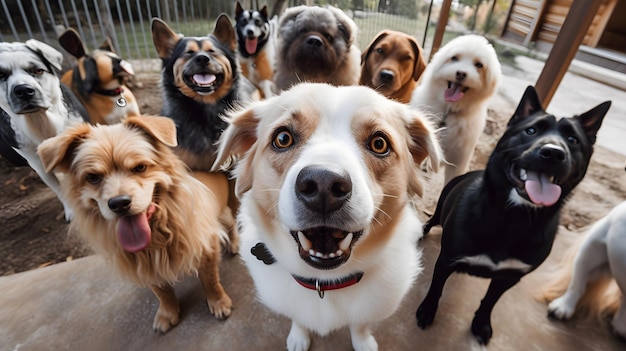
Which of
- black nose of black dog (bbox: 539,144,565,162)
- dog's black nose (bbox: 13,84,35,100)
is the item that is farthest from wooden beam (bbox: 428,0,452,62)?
dog's black nose (bbox: 13,84,35,100)

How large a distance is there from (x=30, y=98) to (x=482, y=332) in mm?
3945

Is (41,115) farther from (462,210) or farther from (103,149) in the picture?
(462,210)

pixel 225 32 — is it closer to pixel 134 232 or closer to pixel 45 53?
pixel 45 53

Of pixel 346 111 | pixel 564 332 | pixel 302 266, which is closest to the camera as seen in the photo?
pixel 346 111

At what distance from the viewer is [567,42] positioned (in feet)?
9.21

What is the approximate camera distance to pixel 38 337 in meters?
2.03

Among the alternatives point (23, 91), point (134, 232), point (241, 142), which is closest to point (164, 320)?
point (134, 232)

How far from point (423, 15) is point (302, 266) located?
24.6 ft

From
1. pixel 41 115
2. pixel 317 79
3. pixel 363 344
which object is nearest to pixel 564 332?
pixel 363 344

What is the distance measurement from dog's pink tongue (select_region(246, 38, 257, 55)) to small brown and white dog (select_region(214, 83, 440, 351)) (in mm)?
3939

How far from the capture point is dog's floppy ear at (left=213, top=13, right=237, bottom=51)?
9.97 feet

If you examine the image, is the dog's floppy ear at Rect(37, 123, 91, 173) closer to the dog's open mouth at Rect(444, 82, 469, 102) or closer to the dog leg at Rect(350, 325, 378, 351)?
the dog leg at Rect(350, 325, 378, 351)

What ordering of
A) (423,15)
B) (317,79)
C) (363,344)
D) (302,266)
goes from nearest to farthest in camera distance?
(302,266)
(363,344)
(317,79)
(423,15)

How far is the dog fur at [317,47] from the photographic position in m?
3.92
